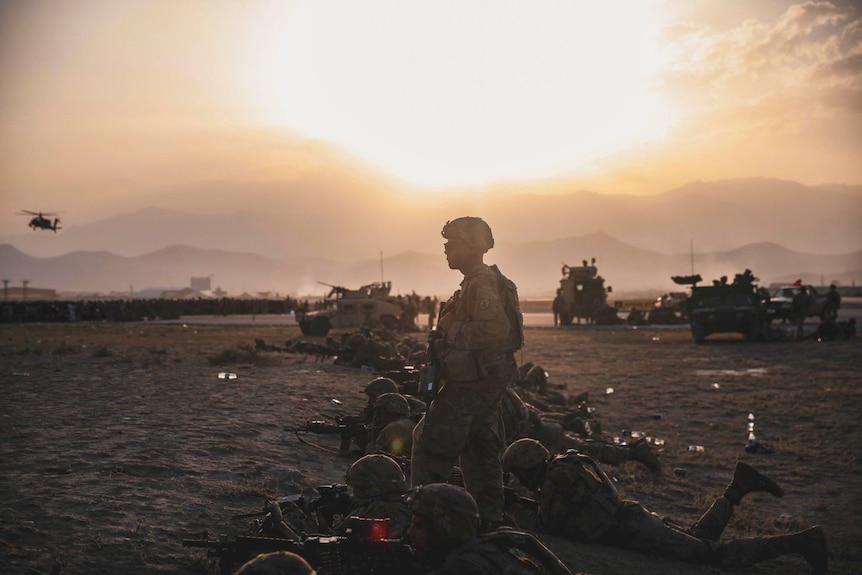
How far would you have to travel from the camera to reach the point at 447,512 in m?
3.73

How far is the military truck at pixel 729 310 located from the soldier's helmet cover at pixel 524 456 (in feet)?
73.7

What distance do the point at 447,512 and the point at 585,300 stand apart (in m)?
39.8

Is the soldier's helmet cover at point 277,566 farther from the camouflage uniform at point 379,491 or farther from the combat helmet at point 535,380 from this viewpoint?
the combat helmet at point 535,380

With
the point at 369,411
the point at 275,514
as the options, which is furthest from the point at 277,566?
the point at 369,411

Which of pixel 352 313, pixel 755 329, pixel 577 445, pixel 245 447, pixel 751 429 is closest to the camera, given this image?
pixel 245 447

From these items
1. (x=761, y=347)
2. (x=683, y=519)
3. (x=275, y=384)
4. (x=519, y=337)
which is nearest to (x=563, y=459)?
(x=519, y=337)

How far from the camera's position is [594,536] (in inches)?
237

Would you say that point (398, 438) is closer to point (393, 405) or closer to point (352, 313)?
point (393, 405)

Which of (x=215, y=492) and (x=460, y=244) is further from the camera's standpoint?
(x=215, y=492)

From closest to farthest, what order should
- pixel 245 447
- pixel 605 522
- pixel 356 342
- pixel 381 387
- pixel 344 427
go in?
pixel 605 522, pixel 344 427, pixel 245 447, pixel 381 387, pixel 356 342

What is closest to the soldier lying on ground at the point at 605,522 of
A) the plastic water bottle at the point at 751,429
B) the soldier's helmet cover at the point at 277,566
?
the soldier's helmet cover at the point at 277,566

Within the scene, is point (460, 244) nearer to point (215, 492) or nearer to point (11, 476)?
point (215, 492)

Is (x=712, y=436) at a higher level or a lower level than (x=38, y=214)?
lower

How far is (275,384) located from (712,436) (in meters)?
7.76
